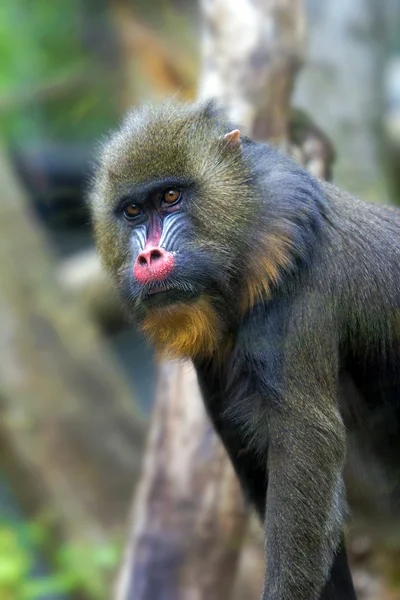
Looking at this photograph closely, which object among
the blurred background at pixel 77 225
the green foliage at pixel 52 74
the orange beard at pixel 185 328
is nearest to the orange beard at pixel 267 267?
the orange beard at pixel 185 328

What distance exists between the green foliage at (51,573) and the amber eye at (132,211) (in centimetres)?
321

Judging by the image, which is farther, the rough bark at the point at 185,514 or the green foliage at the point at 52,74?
the green foliage at the point at 52,74

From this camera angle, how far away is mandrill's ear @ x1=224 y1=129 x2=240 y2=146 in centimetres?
304

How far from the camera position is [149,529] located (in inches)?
173

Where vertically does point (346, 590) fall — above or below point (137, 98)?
below

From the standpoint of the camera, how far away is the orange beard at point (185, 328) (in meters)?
2.94

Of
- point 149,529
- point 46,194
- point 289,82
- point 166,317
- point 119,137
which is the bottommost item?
point 149,529

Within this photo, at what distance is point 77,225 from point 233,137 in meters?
5.55

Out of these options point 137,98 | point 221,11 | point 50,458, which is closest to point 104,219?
point 221,11

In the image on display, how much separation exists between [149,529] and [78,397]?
9.67ft

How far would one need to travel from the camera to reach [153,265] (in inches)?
111

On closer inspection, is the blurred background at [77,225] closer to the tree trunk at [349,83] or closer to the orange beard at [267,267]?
the tree trunk at [349,83]

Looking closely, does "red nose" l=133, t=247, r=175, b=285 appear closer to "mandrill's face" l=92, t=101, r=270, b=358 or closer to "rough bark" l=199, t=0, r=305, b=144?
"mandrill's face" l=92, t=101, r=270, b=358

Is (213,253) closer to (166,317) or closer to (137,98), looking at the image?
(166,317)
